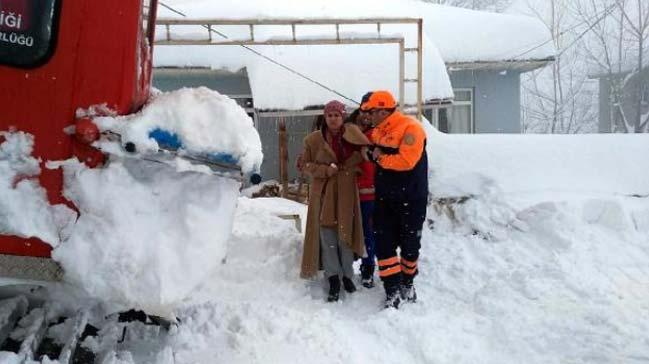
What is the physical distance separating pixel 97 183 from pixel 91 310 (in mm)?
944

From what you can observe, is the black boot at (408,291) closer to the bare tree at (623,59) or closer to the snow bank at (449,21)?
the snow bank at (449,21)

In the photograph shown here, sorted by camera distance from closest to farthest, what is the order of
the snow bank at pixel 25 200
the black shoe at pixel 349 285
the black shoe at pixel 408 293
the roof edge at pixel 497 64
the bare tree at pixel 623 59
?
the snow bank at pixel 25 200 < the black shoe at pixel 408 293 < the black shoe at pixel 349 285 < the roof edge at pixel 497 64 < the bare tree at pixel 623 59

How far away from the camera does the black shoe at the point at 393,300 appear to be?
4.39m

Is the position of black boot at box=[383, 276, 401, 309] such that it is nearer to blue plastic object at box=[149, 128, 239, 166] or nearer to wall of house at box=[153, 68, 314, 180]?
blue plastic object at box=[149, 128, 239, 166]

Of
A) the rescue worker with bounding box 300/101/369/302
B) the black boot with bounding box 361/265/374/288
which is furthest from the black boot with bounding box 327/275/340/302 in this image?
the black boot with bounding box 361/265/374/288

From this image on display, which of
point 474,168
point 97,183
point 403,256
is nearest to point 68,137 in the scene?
point 97,183

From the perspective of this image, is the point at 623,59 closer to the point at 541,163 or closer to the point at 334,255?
the point at 541,163

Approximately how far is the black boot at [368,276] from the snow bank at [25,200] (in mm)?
3030

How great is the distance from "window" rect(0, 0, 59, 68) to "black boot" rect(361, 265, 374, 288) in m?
3.30

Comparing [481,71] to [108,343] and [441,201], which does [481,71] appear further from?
[108,343]

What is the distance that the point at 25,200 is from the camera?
93.2 inches

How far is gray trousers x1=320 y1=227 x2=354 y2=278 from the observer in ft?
15.5

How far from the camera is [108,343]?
10.0 feet

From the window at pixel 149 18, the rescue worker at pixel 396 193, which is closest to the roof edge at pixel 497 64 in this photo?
the rescue worker at pixel 396 193
